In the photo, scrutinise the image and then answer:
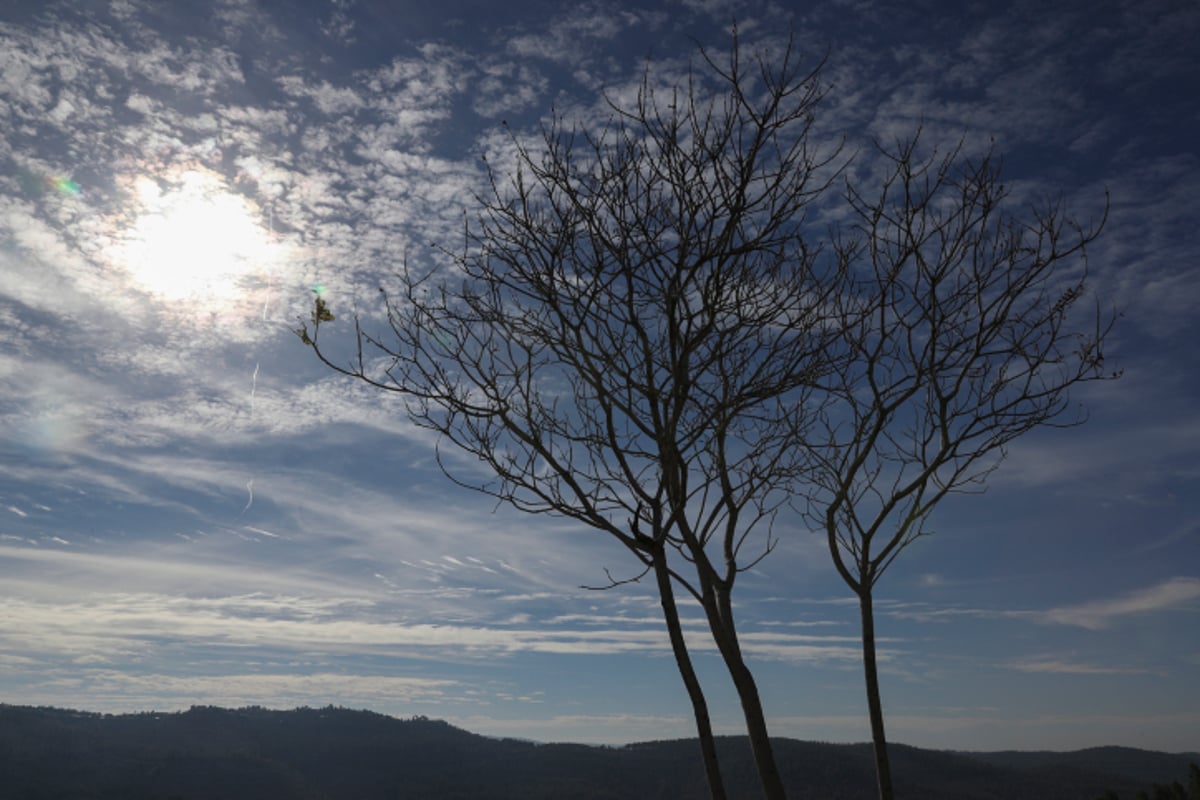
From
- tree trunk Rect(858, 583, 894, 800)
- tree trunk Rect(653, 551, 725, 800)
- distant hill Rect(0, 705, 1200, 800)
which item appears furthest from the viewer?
distant hill Rect(0, 705, 1200, 800)

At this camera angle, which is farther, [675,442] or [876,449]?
[876,449]

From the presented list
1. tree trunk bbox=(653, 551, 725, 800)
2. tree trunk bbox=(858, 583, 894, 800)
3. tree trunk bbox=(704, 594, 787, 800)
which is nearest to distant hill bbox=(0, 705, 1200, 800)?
tree trunk bbox=(858, 583, 894, 800)

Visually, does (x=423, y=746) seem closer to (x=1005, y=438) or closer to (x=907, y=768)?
(x=907, y=768)

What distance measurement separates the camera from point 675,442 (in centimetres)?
504

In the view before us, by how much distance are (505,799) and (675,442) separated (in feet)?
586

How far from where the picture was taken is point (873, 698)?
739cm

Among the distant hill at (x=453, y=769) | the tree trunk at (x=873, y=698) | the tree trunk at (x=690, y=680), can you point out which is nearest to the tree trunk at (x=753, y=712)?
the tree trunk at (x=690, y=680)

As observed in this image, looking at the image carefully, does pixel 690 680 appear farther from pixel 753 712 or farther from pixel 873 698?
pixel 873 698

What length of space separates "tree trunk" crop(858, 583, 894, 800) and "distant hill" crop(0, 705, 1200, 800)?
126705 millimetres

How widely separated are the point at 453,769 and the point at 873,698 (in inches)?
7585

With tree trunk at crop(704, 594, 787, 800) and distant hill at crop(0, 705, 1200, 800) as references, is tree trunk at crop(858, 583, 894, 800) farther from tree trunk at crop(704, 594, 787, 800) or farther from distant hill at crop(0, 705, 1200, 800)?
distant hill at crop(0, 705, 1200, 800)

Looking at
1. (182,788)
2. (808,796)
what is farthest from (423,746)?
(808,796)

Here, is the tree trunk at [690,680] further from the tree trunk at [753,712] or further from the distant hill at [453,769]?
the distant hill at [453,769]

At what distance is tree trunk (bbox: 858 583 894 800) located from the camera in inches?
282
